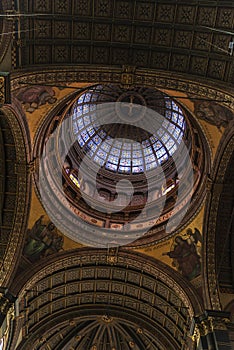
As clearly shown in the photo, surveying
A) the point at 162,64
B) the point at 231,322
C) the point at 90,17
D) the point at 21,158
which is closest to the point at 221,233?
the point at 231,322

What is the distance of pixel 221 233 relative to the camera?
1892 cm

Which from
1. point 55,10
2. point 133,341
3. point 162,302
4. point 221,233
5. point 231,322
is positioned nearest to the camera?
point 55,10

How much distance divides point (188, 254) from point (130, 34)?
9.62 meters

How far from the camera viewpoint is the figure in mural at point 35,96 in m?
16.1

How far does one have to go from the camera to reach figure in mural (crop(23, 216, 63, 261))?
19.4m

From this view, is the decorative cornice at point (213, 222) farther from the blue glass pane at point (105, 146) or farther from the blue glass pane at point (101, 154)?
the blue glass pane at point (105, 146)

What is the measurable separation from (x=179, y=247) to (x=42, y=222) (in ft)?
19.9

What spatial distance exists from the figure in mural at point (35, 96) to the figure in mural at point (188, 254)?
807 cm

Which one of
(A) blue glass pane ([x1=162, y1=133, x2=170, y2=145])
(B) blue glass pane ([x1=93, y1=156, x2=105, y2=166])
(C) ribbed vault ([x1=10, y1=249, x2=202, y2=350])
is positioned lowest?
(C) ribbed vault ([x1=10, y1=249, x2=202, y2=350])

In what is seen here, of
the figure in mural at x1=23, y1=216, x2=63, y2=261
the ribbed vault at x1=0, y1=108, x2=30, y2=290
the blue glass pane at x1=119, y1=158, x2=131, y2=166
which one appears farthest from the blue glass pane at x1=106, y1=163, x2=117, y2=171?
the ribbed vault at x1=0, y1=108, x2=30, y2=290

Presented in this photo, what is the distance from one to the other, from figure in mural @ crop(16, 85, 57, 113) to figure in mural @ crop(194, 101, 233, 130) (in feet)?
17.9

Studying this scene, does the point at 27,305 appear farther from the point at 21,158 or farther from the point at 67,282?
the point at 21,158

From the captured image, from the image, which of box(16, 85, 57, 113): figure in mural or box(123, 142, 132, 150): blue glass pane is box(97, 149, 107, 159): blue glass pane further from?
box(16, 85, 57, 113): figure in mural

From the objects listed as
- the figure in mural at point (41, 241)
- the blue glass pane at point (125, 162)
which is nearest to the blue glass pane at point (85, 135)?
the blue glass pane at point (125, 162)
